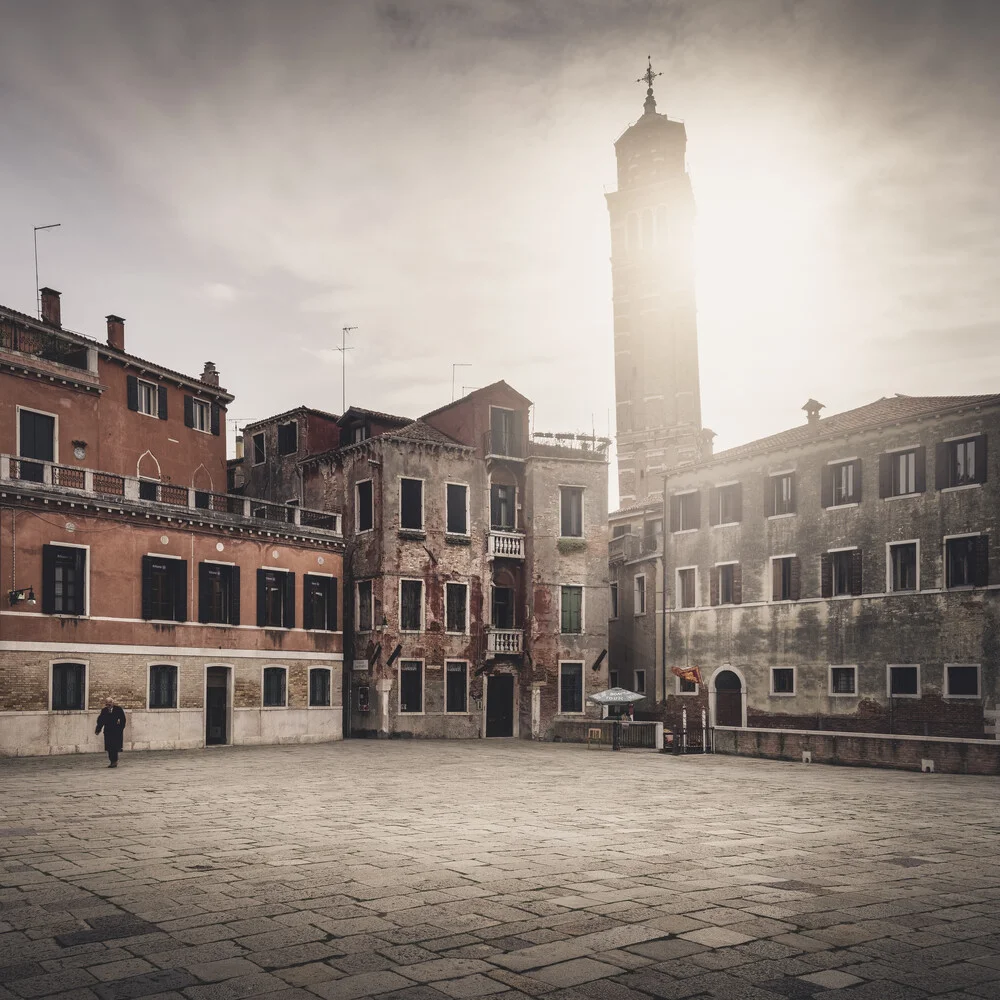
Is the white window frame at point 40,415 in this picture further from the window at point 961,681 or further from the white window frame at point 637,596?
the window at point 961,681

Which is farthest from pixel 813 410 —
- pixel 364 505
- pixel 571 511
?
pixel 364 505

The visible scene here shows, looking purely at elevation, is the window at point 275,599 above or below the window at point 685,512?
below

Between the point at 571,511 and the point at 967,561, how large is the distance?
48.4 ft

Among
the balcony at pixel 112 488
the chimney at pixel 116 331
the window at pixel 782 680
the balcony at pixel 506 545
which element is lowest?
the window at pixel 782 680

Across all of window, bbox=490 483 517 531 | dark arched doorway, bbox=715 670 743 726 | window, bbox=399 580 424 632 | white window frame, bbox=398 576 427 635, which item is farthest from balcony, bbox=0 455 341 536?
dark arched doorway, bbox=715 670 743 726

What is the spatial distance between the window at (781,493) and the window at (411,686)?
556 inches

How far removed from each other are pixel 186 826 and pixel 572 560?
1061 inches

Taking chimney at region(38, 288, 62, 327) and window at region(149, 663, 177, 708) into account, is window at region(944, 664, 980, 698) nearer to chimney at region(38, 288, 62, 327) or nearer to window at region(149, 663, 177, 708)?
window at region(149, 663, 177, 708)

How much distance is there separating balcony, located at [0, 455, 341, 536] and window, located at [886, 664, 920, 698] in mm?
19053

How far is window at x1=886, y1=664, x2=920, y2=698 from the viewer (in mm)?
31484

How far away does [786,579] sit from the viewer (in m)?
35.8

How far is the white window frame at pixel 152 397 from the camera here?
33.5m

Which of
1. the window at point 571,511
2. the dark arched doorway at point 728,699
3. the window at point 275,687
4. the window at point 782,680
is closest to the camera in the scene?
the window at point 275,687

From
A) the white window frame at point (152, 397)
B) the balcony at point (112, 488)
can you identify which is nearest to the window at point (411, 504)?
the balcony at point (112, 488)
